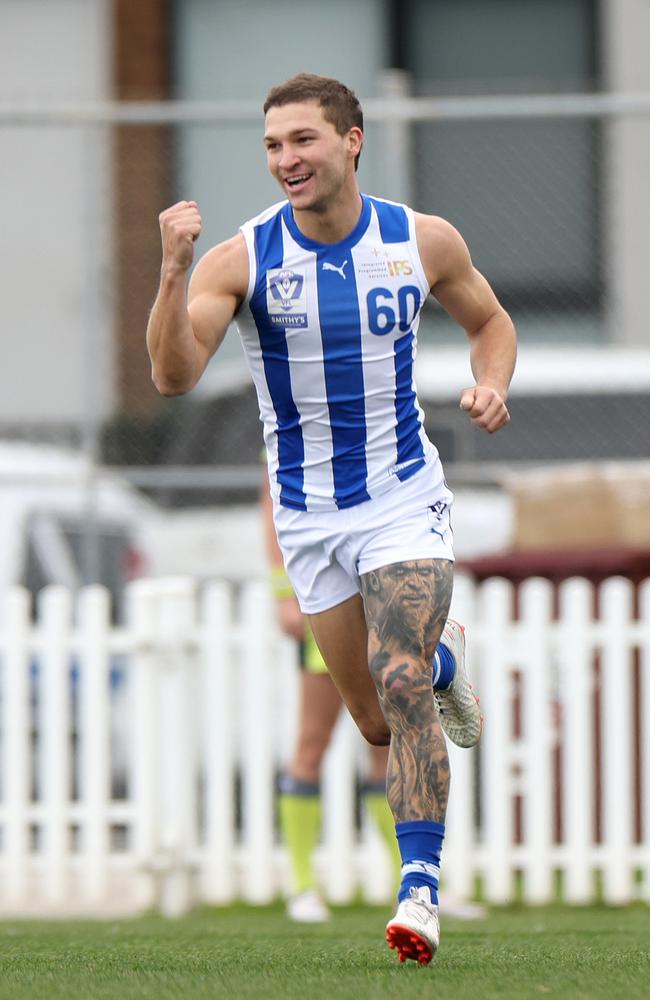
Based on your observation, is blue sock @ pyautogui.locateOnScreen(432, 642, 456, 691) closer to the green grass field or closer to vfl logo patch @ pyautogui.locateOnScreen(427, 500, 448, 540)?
vfl logo patch @ pyautogui.locateOnScreen(427, 500, 448, 540)

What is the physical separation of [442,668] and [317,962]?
825 millimetres

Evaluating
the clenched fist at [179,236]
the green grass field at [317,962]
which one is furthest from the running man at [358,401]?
the green grass field at [317,962]

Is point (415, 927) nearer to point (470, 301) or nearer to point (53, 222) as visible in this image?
point (470, 301)

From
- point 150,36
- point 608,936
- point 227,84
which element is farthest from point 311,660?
point 150,36

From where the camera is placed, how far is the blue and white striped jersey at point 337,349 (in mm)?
4996

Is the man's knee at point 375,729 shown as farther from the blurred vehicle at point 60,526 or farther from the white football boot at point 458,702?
the blurred vehicle at point 60,526

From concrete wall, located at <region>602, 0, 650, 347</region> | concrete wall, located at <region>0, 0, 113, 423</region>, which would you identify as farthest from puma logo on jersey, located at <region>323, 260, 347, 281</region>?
concrete wall, located at <region>602, 0, 650, 347</region>

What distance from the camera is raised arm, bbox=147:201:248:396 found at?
179 inches

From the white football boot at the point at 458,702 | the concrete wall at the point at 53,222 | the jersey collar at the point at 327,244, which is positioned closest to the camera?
the jersey collar at the point at 327,244

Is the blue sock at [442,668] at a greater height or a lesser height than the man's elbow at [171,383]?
lesser

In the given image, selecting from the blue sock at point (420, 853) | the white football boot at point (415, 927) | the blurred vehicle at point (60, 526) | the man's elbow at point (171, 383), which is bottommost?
the white football boot at point (415, 927)

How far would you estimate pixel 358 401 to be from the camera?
16.6 feet

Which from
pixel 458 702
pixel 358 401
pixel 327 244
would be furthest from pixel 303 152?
pixel 458 702

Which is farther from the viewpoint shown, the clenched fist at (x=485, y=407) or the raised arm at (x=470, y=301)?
the raised arm at (x=470, y=301)
